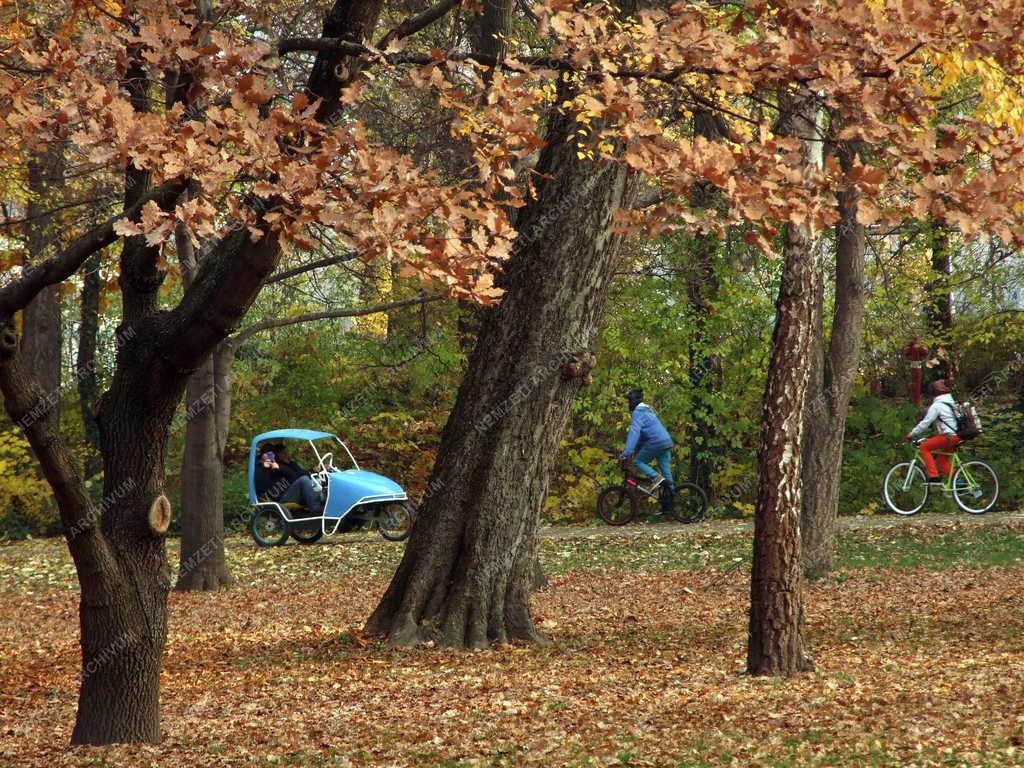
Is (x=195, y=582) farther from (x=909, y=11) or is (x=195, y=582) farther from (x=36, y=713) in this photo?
(x=909, y=11)

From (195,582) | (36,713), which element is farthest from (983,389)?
(36,713)

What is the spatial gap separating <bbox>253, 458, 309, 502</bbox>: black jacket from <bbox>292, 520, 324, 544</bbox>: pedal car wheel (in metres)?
0.54

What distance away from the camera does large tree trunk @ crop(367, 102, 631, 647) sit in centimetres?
893

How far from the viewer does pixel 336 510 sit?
17.5 metres

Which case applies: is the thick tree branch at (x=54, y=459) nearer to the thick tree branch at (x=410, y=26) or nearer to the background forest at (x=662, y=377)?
the thick tree branch at (x=410, y=26)

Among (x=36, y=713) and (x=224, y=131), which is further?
(x=36, y=713)

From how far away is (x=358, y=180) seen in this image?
4516 millimetres

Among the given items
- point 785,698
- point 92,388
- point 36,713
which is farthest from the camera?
point 92,388

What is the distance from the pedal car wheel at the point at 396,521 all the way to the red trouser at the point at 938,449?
7.62 m

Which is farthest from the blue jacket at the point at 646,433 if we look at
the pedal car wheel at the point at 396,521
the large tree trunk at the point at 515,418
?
the large tree trunk at the point at 515,418

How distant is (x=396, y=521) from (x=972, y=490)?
8.63 metres

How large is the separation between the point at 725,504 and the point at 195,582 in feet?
33.0

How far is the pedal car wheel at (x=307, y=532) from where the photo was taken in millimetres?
17734

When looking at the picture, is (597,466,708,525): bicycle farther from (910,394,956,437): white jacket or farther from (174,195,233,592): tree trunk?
(174,195,233,592): tree trunk
